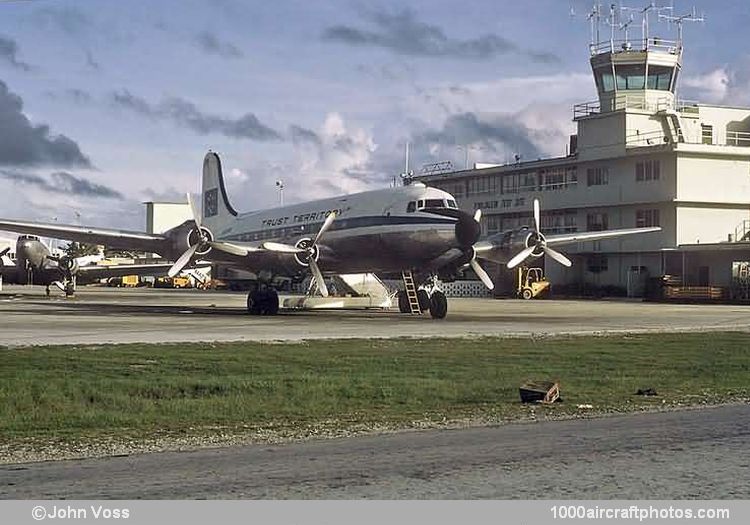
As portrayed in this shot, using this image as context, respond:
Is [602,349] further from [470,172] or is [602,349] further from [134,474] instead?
[470,172]

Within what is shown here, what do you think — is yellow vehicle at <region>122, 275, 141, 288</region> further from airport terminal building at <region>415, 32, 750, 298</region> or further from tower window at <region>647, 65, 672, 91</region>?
tower window at <region>647, 65, 672, 91</region>

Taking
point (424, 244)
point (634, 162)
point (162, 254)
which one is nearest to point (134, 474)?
point (424, 244)

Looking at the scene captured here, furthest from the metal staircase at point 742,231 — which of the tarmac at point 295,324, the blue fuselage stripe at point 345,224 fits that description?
the blue fuselage stripe at point 345,224

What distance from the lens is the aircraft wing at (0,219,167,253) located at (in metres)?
41.9

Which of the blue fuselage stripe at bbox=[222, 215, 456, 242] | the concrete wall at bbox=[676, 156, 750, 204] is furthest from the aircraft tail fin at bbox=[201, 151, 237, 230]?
the concrete wall at bbox=[676, 156, 750, 204]

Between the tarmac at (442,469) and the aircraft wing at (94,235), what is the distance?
3235 cm

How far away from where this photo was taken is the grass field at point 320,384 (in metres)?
15.2

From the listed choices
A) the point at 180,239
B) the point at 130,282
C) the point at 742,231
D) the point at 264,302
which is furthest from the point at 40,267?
the point at 130,282

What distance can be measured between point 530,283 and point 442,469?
2745 inches

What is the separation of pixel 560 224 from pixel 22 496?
3090 inches

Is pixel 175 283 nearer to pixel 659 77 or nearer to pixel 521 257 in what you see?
pixel 659 77

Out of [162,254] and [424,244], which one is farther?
[162,254]

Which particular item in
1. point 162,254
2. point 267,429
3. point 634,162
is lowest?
point 267,429
